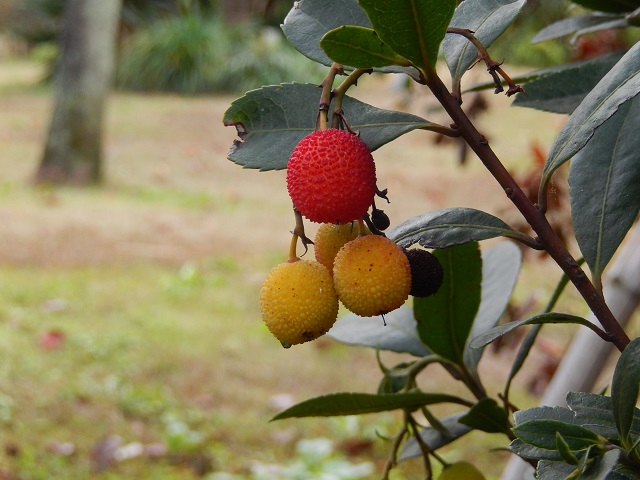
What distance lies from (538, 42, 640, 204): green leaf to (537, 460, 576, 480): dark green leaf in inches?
6.6

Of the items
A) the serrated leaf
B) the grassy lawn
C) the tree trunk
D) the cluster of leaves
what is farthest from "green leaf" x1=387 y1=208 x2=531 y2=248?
the tree trunk

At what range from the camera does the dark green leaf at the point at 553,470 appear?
53 cm

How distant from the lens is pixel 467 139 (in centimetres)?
53

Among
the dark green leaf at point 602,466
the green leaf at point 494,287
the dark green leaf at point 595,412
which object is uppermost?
the dark green leaf at point 602,466

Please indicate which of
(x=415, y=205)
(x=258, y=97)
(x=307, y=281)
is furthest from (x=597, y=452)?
(x=415, y=205)

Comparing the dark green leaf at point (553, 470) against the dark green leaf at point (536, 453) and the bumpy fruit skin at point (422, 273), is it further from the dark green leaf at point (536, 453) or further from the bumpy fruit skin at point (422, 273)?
the bumpy fruit skin at point (422, 273)

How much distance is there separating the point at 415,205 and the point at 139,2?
6208mm

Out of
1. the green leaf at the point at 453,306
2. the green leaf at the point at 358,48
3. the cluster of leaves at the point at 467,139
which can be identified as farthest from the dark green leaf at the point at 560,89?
the green leaf at the point at 358,48

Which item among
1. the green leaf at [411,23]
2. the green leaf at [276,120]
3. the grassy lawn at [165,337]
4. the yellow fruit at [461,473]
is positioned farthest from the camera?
the grassy lawn at [165,337]

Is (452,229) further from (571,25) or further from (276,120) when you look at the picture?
(571,25)

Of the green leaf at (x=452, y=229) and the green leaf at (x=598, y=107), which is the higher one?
the green leaf at (x=598, y=107)

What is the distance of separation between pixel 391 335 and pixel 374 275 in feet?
1.10

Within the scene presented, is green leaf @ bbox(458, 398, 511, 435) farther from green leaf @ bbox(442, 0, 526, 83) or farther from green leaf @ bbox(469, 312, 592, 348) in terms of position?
green leaf @ bbox(442, 0, 526, 83)

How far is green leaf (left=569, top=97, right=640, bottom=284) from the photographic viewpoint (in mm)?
634
